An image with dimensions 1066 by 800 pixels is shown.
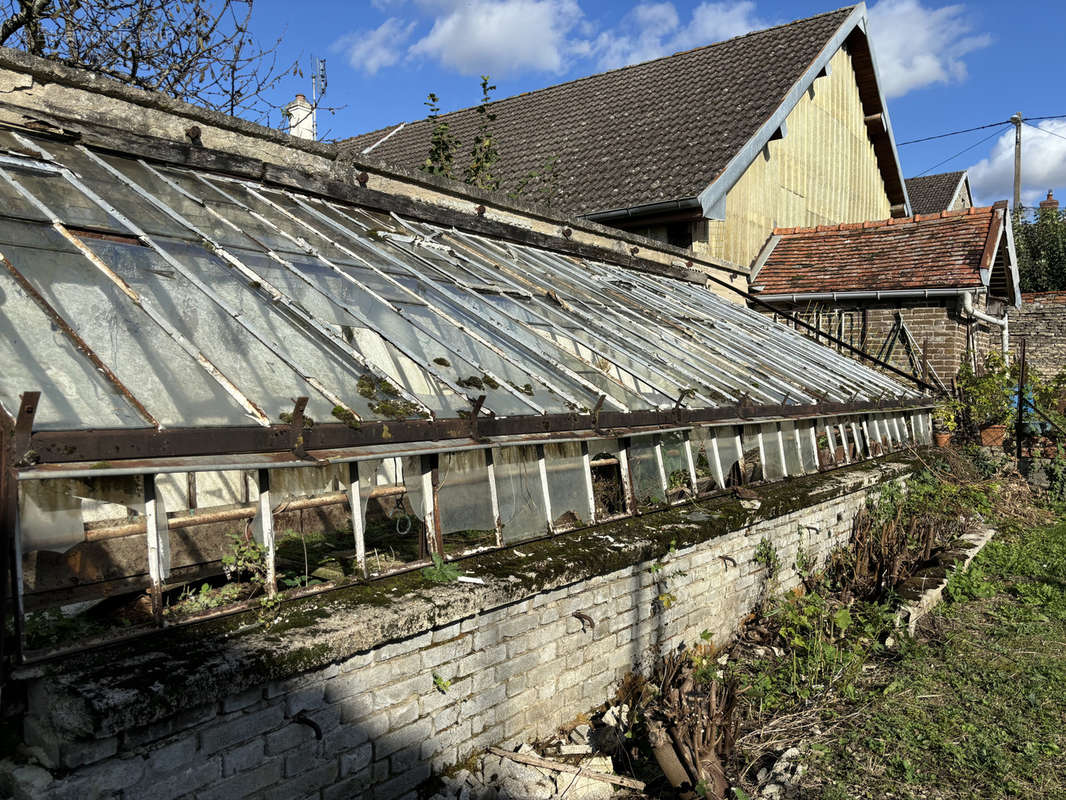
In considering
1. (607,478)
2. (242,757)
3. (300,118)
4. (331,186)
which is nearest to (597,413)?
(607,478)

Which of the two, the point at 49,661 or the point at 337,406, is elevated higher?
the point at 337,406

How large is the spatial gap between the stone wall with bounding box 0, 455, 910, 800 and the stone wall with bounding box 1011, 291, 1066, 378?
58.6ft

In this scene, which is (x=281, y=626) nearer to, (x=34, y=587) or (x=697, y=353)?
Answer: (x=34, y=587)

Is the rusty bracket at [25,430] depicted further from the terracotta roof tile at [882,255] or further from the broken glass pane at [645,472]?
the terracotta roof tile at [882,255]

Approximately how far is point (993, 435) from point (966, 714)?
8475mm

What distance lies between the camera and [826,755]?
4.56 m

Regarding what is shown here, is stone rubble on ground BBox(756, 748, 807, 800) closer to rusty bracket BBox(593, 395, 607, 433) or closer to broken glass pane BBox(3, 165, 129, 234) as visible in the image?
rusty bracket BBox(593, 395, 607, 433)

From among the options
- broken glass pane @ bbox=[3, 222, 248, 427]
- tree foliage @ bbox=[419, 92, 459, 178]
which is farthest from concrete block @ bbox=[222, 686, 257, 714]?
tree foliage @ bbox=[419, 92, 459, 178]

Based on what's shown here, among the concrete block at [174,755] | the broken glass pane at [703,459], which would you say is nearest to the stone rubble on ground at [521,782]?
the concrete block at [174,755]

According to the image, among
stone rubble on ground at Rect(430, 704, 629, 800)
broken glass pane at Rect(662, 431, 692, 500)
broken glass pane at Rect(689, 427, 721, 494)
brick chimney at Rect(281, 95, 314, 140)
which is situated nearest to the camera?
stone rubble on ground at Rect(430, 704, 629, 800)

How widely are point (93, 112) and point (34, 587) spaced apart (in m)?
3.59

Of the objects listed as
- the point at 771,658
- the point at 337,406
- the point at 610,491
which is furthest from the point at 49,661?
the point at 771,658

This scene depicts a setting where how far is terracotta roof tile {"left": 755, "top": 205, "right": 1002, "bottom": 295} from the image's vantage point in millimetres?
13242

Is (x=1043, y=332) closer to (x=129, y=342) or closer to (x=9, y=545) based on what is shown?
(x=129, y=342)
